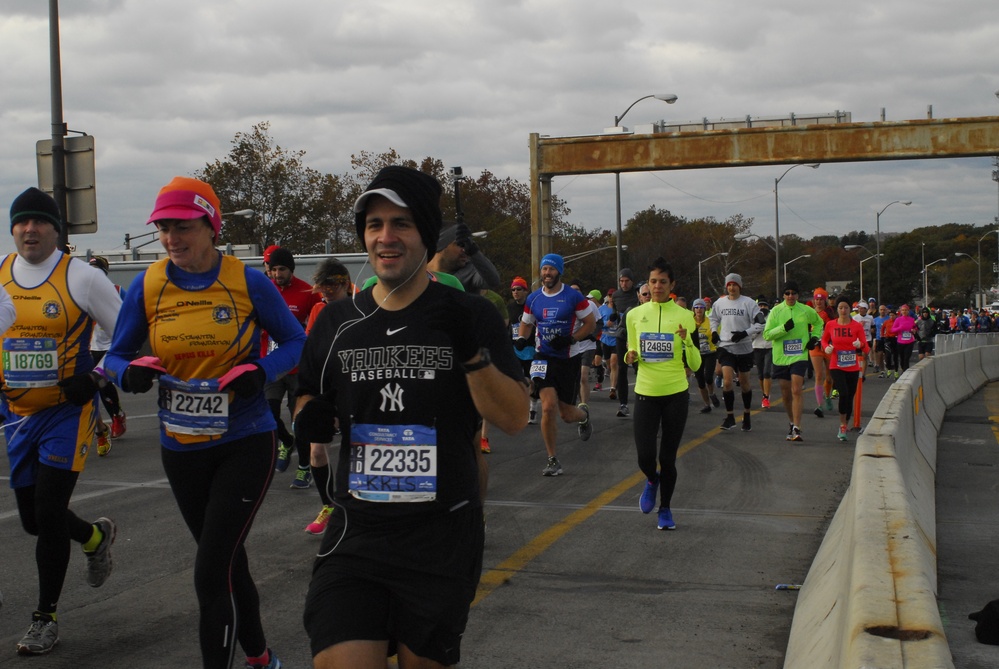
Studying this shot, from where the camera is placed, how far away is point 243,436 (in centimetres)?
444

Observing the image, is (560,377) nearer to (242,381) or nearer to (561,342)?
(561,342)

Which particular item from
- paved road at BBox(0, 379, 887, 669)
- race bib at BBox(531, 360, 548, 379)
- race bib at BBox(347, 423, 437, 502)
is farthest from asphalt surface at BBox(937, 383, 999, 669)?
race bib at BBox(531, 360, 548, 379)

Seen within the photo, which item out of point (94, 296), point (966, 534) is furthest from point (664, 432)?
point (94, 296)

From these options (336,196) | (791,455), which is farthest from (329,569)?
(336,196)

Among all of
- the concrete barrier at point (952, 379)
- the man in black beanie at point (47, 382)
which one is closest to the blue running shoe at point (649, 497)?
the man in black beanie at point (47, 382)

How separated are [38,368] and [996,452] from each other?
11.3m

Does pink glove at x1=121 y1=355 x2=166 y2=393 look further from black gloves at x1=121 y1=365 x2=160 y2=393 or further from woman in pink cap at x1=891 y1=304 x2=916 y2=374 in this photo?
woman in pink cap at x1=891 y1=304 x2=916 y2=374

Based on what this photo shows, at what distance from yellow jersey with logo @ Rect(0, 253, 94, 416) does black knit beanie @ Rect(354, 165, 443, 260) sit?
8.69ft

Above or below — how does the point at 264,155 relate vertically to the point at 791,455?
above

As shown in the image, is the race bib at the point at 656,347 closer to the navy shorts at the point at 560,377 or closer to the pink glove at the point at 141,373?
the navy shorts at the point at 560,377

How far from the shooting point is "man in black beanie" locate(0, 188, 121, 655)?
5.13 meters

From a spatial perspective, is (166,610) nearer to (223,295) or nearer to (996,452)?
(223,295)

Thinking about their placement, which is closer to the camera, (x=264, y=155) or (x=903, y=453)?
(x=903, y=453)

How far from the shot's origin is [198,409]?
4.32 metres
